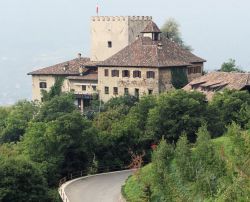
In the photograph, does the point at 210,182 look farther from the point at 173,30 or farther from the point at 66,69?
the point at 173,30

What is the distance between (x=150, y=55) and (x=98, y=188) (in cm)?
2439

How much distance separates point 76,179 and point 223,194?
1849 cm

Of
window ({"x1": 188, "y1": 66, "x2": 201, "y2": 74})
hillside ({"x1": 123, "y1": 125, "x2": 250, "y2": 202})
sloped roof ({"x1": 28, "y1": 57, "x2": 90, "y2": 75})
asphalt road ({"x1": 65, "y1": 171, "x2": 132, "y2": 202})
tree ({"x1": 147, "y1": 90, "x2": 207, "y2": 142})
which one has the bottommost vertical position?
asphalt road ({"x1": 65, "y1": 171, "x2": 132, "y2": 202})

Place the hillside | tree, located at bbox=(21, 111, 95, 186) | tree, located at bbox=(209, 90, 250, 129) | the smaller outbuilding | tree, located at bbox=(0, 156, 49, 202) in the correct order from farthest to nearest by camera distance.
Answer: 1. the smaller outbuilding
2. tree, located at bbox=(209, 90, 250, 129)
3. tree, located at bbox=(21, 111, 95, 186)
4. tree, located at bbox=(0, 156, 49, 202)
5. the hillside

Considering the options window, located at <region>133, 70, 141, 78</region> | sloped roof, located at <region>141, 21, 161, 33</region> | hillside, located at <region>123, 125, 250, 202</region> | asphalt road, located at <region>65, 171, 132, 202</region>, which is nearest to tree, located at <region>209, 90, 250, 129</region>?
asphalt road, located at <region>65, 171, 132, 202</region>

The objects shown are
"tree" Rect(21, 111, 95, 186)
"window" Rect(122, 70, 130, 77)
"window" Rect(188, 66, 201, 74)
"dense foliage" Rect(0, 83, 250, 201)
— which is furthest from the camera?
"window" Rect(188, 66, 201, 74)

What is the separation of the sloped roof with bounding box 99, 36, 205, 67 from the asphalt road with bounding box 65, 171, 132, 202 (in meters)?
19.1

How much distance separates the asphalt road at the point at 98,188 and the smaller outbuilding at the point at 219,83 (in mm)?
14515

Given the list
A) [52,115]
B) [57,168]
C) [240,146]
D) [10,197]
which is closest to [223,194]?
[240,146]

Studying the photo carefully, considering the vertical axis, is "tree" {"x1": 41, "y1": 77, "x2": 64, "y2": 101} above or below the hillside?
above

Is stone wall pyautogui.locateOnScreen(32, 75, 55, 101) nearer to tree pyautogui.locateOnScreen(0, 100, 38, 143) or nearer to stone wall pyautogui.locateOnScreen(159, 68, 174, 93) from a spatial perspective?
tree pyautogui.locateOnScreen(0, 100, 38, 143)

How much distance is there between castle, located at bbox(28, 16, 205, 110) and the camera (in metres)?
60.1

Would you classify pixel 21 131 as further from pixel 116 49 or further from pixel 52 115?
pixel 116 49

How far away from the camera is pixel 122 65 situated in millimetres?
60719
